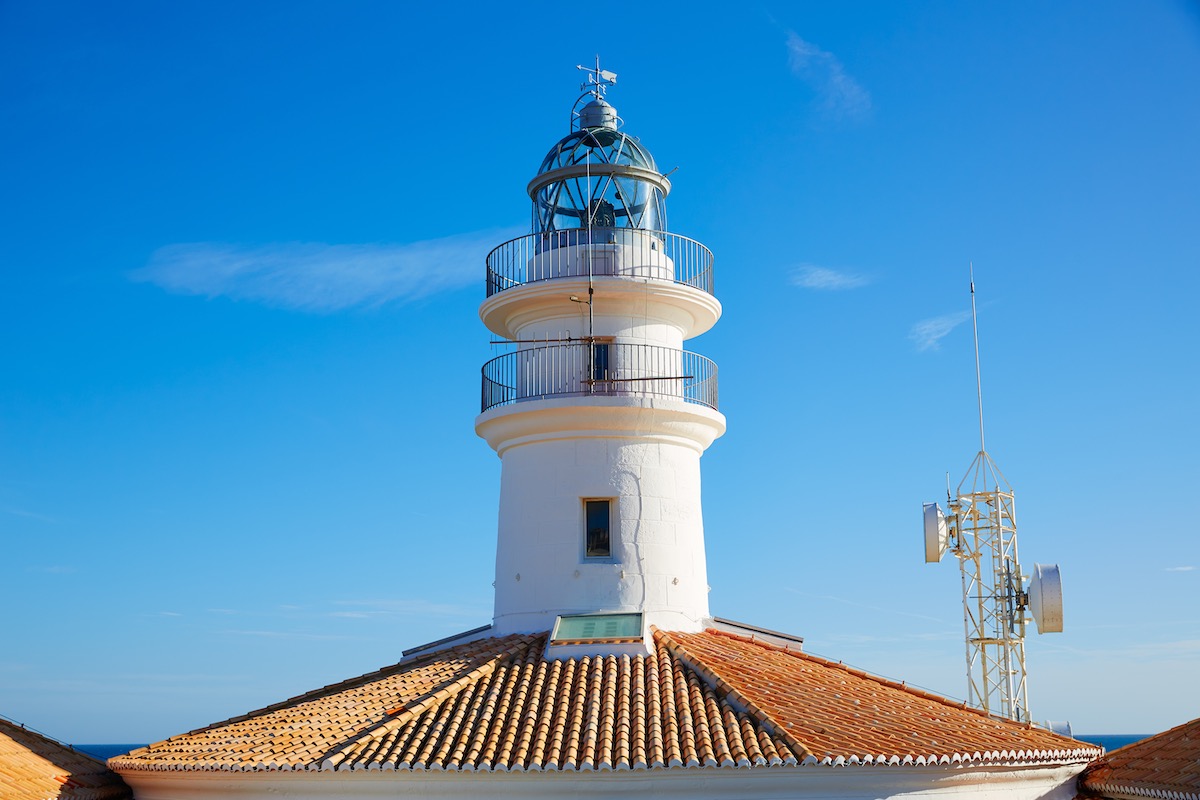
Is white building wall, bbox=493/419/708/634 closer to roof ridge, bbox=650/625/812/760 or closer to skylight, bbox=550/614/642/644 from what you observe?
skylight, bbox=550/614/642/644

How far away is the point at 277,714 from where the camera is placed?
703 inches

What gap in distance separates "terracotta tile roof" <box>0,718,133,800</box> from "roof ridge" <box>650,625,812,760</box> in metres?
7.94

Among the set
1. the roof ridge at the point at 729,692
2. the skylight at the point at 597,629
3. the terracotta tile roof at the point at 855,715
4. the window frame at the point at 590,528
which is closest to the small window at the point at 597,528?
the window frame at the point at 590,528

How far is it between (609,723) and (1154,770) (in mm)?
6679

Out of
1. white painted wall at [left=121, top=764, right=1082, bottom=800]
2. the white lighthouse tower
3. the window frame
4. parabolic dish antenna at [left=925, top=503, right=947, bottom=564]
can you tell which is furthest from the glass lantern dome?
white painted wall at [left=121, top=764, right=1082, bottom=800]

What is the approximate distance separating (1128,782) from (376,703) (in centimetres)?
963

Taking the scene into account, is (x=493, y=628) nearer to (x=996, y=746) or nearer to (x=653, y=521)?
(x=653, y=521)

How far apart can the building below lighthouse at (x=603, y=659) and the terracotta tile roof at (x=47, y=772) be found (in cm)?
59

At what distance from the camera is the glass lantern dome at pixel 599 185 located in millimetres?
21469

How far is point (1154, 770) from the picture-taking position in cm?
1566

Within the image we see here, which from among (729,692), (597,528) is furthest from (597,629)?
(729,692)

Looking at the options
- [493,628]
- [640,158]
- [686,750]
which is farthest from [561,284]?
[686,750]

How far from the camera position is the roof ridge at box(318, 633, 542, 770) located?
1516 centimetres

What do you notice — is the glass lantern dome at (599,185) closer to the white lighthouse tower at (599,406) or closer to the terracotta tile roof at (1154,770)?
the white lighthouse tower at (599,406)
